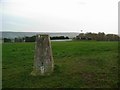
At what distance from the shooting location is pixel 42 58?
34.3ft

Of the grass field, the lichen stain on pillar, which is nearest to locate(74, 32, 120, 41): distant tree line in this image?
the grass field

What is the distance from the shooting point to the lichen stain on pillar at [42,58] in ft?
34.2

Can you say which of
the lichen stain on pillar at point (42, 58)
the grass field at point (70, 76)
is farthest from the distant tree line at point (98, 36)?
the lichen stain on pillar at point (42, 58)

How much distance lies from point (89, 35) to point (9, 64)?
30619 millimetres

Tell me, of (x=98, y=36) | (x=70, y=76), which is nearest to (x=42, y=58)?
(x=70, y=76)

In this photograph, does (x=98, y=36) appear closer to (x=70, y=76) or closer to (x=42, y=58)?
(x=42, y=58)

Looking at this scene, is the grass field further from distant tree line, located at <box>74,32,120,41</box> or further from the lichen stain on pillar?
distant tree line, located at <box>74,32,120,41</box>

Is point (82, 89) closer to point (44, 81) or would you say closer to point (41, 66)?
point (44, 81)

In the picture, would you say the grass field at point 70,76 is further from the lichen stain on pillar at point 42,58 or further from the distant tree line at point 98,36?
the distant tree line at point 98,36

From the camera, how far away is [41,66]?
10.5 metres

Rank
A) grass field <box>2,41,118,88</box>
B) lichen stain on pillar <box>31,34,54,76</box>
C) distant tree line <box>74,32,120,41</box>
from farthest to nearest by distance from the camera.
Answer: distant tree line <box>74,32,120,41</box>
lichen stain on pillar <box>31,34,54,76</box>
grass field <box>2,41,118,88</box>

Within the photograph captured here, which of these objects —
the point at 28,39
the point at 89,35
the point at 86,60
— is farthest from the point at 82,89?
the point at 89,35

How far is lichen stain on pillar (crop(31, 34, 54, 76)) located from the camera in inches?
410

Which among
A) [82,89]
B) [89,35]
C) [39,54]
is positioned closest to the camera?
[82,89]
